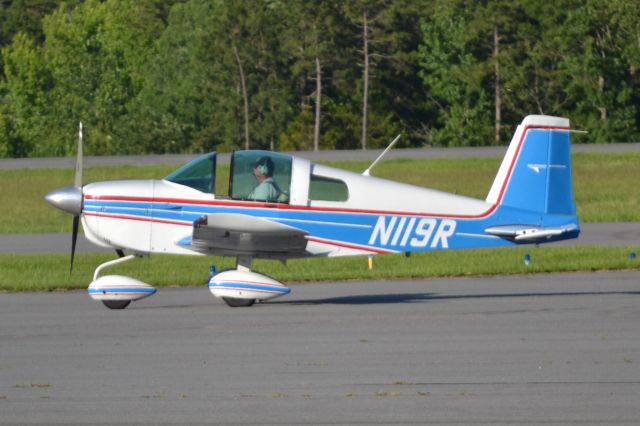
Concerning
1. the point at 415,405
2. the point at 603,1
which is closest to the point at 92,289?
the point at 415,405

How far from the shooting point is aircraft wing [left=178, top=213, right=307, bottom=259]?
1368cm

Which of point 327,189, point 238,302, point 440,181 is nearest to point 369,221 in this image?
point 327,189

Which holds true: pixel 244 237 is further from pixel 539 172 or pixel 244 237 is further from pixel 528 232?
pixel 539 172

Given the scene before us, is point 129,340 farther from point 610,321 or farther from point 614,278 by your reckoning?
point 614,278

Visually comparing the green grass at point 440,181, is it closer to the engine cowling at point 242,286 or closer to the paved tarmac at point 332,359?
the paved tarmac at point 332,359

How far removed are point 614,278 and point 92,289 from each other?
6.96 meters

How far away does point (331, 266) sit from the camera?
1942 centimetres

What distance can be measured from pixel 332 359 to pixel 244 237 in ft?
11.9

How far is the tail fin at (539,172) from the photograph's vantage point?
14.0 metres

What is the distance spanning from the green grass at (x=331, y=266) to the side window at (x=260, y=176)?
134 inches

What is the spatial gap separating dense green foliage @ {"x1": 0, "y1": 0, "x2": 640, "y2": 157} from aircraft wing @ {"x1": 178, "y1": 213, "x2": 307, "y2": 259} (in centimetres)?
4070

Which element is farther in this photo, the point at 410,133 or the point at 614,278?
the point at 410,133

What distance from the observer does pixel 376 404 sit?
8.76 metres

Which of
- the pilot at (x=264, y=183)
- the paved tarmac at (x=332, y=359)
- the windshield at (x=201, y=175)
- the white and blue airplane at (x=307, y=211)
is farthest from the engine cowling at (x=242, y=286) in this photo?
the windshield at (x=201, y=175)
